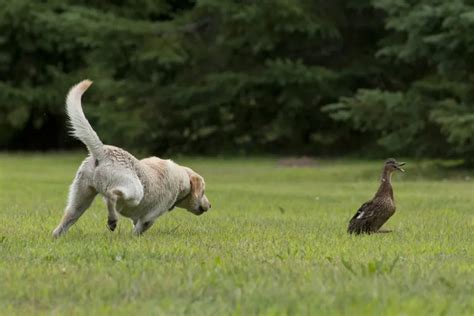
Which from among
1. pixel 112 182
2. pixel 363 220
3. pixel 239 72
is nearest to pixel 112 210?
pixel 112 182

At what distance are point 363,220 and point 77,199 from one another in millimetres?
2909

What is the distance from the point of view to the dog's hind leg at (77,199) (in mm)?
9844

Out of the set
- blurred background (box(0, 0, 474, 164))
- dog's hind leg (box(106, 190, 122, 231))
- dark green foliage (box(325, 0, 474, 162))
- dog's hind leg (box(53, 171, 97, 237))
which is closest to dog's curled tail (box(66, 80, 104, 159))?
dog's hind leg (box(53, 171, 97, 237))

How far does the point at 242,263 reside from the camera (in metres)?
7.82

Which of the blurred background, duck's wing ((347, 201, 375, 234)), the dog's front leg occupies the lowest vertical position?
the blurred background

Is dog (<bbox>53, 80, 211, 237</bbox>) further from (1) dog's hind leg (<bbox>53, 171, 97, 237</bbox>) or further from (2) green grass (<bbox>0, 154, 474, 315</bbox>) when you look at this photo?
(2) green grass (<bbox>0, 154, 474, 315</bbox>)

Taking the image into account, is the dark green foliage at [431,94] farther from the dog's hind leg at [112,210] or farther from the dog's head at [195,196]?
the dog's hind leg at [112,210]

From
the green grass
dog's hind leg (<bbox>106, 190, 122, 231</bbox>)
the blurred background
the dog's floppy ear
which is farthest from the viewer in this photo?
the blurred background

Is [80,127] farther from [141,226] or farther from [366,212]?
[366,212]

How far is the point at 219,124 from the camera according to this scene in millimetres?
35656

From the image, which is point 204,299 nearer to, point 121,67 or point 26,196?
point 26,196

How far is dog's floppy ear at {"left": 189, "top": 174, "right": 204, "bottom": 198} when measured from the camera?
11445mm

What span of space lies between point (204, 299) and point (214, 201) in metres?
11.0

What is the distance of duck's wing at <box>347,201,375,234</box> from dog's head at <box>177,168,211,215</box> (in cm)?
173
